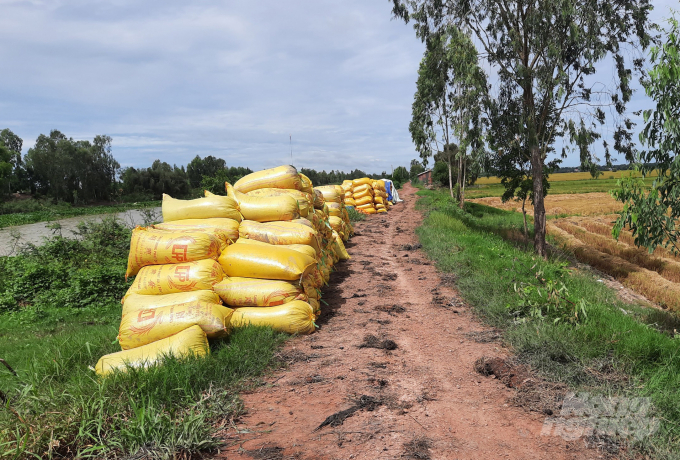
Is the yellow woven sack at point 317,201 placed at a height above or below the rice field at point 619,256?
above

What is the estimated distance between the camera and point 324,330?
4348 mm

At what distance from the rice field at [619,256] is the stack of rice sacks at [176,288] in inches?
205

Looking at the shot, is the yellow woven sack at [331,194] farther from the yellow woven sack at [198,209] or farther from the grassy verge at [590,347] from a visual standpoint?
the yellow woven sack at [198,209]

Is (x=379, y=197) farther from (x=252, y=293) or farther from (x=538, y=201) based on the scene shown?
(x=252, y=293)

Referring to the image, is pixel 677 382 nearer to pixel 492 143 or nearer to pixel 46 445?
pixel 46 445

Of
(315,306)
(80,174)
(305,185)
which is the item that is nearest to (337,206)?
(305,185)

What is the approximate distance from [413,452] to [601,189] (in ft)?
138

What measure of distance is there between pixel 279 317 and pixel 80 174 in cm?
4912

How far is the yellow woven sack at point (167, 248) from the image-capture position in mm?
4020

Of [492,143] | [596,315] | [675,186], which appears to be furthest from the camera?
[492,143]

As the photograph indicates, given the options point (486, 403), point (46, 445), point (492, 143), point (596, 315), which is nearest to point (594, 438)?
point (486, 403)

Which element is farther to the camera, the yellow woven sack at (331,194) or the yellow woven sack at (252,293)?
the yellow woven sack at (331,194)

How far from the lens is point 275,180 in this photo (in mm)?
6422

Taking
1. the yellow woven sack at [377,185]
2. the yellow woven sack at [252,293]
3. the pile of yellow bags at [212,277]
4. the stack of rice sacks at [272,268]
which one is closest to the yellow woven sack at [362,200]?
the yellow woven sack at [377,185]
